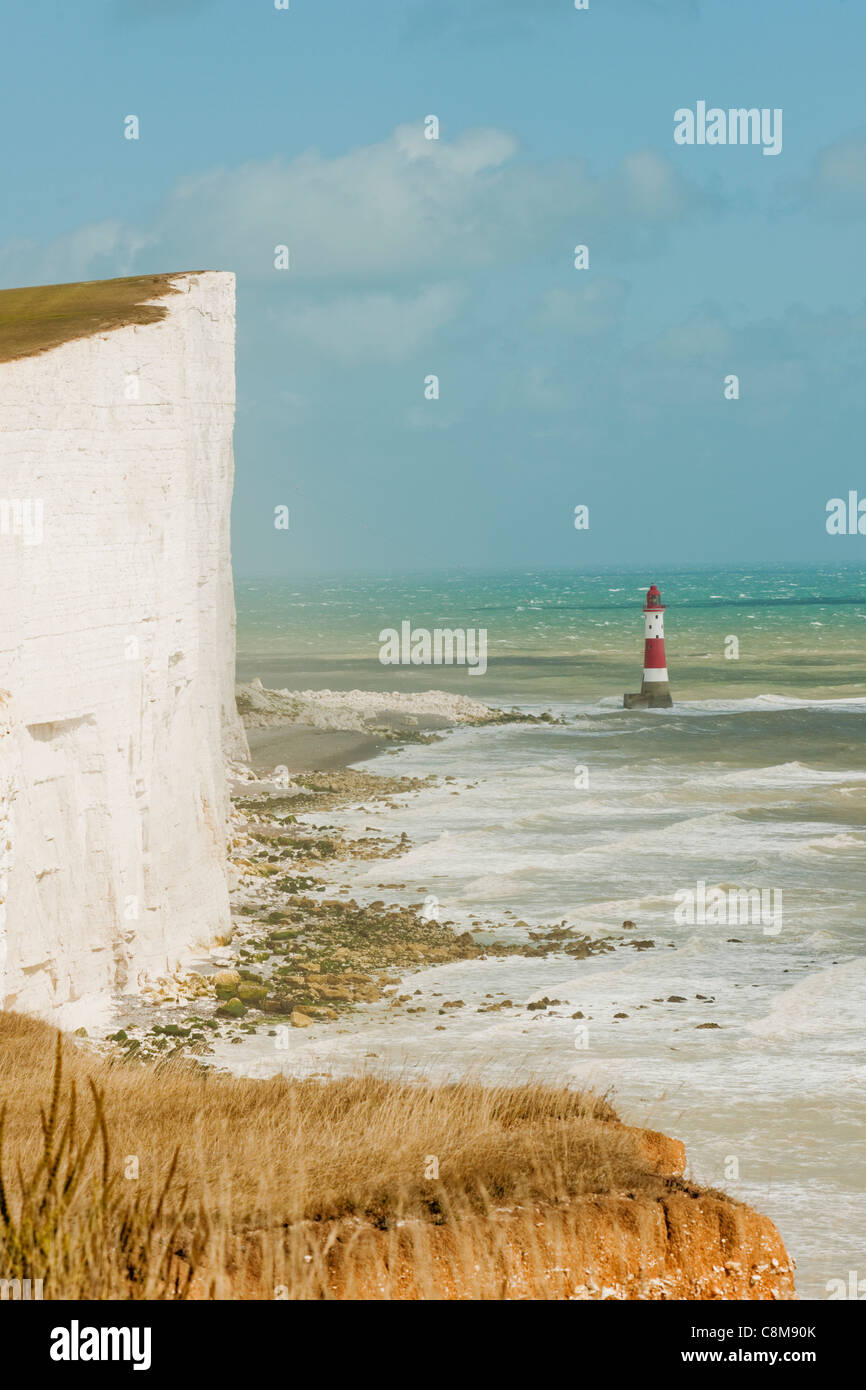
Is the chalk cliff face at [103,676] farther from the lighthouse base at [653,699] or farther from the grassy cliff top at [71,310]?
the lighthouse base at [653,699]

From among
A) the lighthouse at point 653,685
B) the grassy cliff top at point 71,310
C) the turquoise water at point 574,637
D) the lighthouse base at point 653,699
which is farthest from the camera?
the turquoise water at point 574,637

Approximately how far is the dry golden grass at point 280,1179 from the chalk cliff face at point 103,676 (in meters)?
3.38

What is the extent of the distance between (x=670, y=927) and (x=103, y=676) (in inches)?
261

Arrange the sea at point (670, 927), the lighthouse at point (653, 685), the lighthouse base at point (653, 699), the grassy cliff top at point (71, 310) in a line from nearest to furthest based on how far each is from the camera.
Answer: the sea at point (670, 927) < the grassy cliff top at point (71, 310) < the lighthouse at point (653, 685) < the lighthouse base at point (653, 699)

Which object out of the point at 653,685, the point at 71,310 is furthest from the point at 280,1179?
the point at 653,685

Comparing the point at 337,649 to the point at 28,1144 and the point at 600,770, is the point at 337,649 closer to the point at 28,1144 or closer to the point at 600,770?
the point at 600,770

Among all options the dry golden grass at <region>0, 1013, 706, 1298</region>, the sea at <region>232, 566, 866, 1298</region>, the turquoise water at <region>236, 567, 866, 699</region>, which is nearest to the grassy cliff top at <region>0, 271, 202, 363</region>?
the sea at <region>232, 566, 866, 1298</region>

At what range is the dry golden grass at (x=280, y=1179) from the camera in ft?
14.9

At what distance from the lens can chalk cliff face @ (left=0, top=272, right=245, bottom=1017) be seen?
→ 389 inches

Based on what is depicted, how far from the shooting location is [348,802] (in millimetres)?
21172

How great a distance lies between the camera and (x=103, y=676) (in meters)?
10.8

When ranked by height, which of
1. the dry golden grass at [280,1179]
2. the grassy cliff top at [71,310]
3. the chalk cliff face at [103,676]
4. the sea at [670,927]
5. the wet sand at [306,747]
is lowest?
the sea at [670,927]

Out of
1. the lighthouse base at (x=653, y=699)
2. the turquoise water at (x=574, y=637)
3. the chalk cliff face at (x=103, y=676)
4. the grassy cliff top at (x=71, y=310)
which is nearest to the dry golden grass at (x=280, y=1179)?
the chalk cliff face at (x=103, y=676)

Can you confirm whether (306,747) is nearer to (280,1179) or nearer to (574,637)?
(280,1179)
